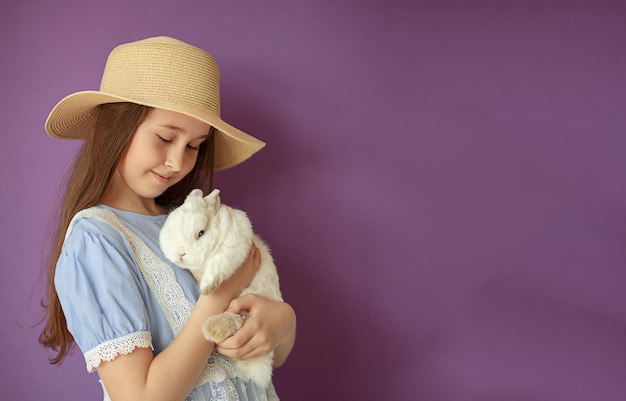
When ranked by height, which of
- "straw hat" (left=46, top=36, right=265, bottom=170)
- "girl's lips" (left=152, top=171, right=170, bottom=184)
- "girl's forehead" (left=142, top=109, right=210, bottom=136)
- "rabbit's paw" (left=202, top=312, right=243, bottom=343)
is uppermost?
"straw hat" (left=46, top=36, right=265, bottom=170)

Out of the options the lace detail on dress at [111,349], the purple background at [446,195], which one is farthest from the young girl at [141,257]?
the purple background at [446,195]

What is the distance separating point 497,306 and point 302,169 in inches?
29.6

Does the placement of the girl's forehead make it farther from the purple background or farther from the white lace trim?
the purple background

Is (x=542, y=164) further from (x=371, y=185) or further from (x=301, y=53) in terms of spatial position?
(x=301, y=53)

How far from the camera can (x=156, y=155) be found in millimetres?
1325

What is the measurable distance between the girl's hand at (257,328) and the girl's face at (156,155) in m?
0.33

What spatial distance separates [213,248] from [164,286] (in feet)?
0.42

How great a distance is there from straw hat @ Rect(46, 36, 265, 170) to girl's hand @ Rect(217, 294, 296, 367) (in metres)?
0.40

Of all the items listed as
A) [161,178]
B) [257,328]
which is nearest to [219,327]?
[257,328]

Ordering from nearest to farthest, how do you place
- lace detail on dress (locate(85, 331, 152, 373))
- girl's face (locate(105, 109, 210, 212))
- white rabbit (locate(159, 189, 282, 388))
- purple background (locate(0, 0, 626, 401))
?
lace detail on dress (locate(85, 331, 152, 373))
white rabbit (locate(159, 189, 282, 388))
girl's face (locate(105, 109, 210, 212))
purple background (locate(0, 0, 626, 401))

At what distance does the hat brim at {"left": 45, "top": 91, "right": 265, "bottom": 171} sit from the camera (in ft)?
4.27

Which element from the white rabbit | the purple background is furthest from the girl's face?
the purple background

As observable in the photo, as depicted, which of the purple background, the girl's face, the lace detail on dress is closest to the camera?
the lace detail on dress

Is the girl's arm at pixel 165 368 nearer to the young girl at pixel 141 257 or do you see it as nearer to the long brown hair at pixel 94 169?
the young girl at pixel 141 257
